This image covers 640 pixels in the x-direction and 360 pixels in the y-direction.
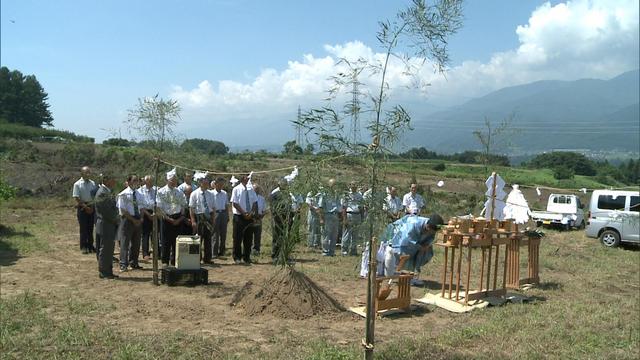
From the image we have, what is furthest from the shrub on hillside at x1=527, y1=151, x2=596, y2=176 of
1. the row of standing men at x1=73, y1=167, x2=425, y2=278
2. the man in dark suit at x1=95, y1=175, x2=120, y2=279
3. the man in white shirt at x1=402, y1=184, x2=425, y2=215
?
the man in dark suit at x1=95, y1=175, x2=120, y2=279

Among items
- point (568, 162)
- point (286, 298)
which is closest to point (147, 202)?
point (286, 298)

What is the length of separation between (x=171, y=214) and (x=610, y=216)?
13.1 metres

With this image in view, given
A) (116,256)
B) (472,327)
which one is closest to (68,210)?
(116,256)

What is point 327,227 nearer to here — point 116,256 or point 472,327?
point 116,256

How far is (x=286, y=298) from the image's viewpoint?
7.19m

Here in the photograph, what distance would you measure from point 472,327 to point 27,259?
28.6ft

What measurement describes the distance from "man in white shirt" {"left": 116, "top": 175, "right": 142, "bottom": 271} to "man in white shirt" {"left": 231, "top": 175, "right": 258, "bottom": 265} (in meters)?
1.90

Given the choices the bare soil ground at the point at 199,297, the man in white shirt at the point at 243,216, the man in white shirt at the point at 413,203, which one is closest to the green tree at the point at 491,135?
the man in white shirt at the point at 413,203

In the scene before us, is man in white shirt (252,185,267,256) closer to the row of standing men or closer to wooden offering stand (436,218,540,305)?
the row of standing men

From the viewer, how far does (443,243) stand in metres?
8.12

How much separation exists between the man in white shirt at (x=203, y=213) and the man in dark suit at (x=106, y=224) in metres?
1.73

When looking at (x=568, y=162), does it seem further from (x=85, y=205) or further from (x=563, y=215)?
(x=85, y=205)

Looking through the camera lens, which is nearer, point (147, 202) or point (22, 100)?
point (147, 202)

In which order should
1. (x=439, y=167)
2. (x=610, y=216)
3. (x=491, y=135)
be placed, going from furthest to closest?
(x=439, y=167), (x=610, y=216), (x=491, y=135)
